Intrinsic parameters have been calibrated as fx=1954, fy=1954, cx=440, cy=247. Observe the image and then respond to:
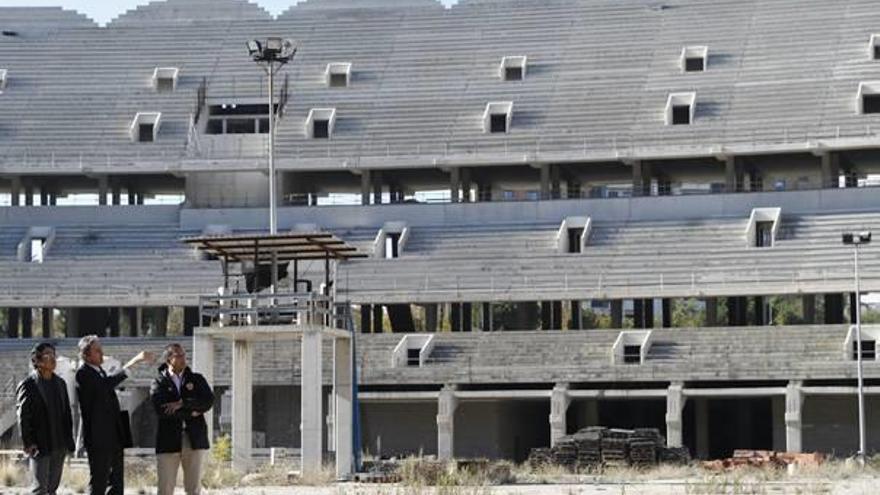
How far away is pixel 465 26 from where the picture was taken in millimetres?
75562

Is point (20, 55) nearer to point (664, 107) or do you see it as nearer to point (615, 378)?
point (664, 107)

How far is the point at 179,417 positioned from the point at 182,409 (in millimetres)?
140

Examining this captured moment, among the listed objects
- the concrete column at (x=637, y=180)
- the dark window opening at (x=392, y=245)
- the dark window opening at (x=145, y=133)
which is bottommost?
the dark window opening at (x=392, y=245)

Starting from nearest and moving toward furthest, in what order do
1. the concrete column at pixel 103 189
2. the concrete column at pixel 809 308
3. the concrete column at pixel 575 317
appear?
the concrete column at pixel 809 308
the concrete column at pixel 575 317
the concrete column at pixel 103 189

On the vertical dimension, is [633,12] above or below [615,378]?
above

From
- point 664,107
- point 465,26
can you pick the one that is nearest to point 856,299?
point 664,107

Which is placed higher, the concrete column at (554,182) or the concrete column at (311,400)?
the concrete column at (554,182)

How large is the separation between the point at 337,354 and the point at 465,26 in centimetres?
3588

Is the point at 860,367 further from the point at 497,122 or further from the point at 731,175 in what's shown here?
the point at 497,122

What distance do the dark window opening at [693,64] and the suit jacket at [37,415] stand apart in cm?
5197

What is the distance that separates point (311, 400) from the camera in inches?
1631

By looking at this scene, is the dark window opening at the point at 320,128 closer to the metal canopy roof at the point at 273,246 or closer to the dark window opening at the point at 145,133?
the dark window opening at the point at 145,133

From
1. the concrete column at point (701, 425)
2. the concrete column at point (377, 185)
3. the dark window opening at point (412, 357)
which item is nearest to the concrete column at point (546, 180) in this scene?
the concrete column at point (377, 185)

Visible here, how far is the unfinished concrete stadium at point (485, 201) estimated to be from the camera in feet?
193
